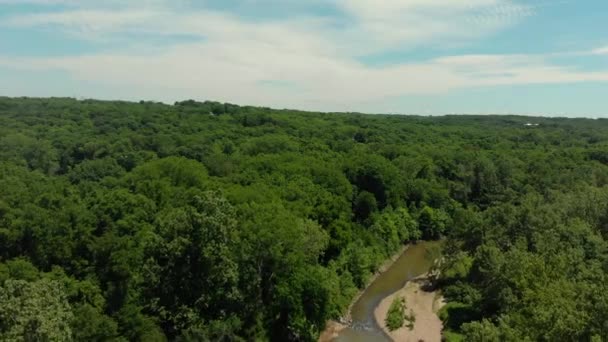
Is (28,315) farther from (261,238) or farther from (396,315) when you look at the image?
(396,315)

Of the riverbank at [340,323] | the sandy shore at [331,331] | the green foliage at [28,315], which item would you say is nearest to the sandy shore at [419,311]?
the riverbank at [340,323]

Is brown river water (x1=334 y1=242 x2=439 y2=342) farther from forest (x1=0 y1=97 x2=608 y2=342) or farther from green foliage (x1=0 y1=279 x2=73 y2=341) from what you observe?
green foliage (x1=0 y1=279 x2=73 y2=341)

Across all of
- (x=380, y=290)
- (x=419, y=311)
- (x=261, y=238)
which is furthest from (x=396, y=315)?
(x=261, y=238)

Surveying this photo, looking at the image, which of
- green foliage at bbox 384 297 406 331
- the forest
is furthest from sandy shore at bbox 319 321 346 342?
green foliage at bbox 384 297 406 331

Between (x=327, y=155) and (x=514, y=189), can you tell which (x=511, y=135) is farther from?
(x=327, y=155)

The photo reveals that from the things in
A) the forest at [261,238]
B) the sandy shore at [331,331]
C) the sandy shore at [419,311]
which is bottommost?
the sandy shore at [331,331]

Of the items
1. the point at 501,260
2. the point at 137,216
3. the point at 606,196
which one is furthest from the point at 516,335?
the point at 606,196

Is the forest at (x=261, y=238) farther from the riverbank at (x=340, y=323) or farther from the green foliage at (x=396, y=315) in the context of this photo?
the green foliage at (x=396, y=315)
